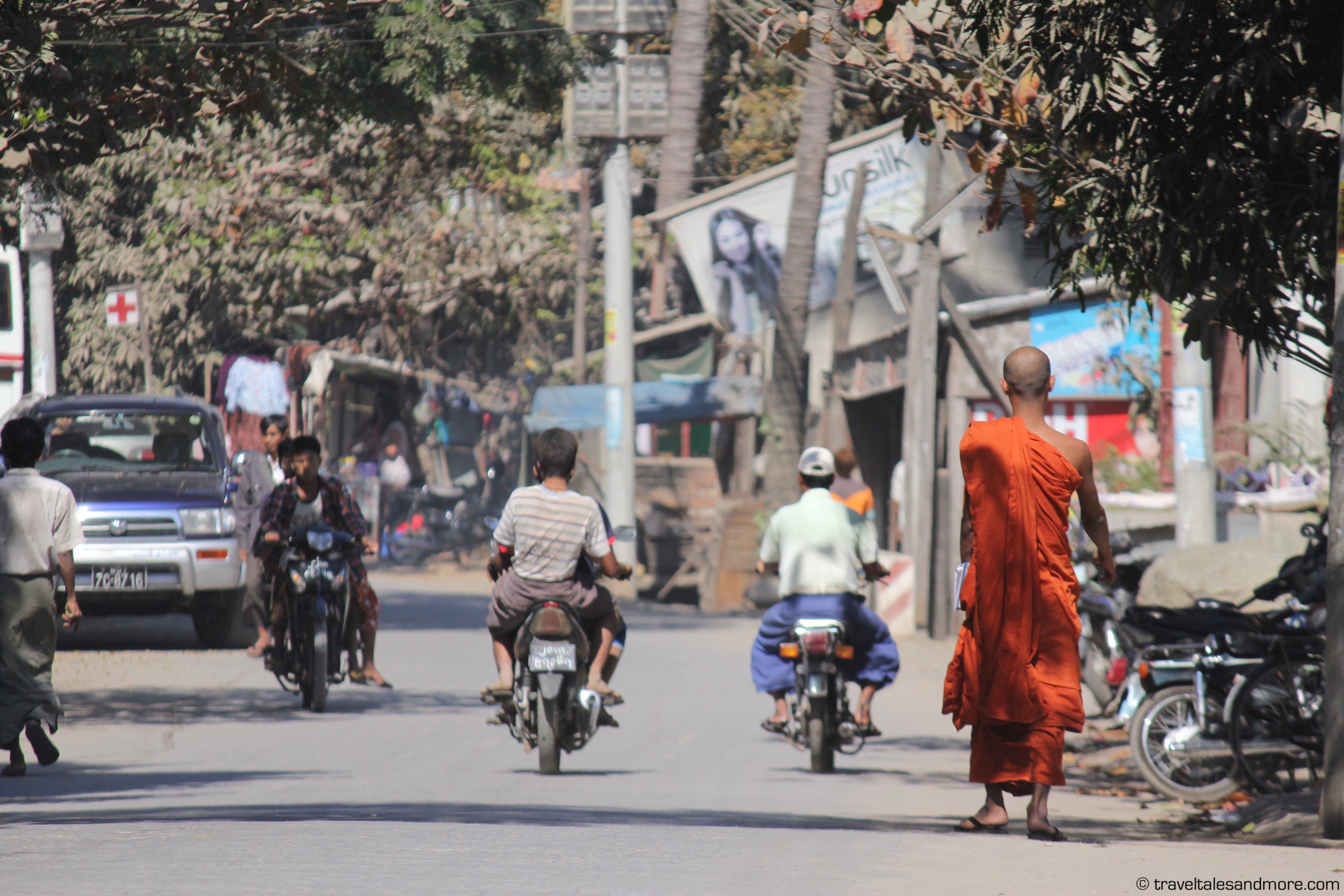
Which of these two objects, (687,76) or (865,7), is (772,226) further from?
(865,7)

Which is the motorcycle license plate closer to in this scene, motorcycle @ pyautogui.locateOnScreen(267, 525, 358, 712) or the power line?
motorcycle @ pyautogui.locateOnScreen(267, 525, 358, 712)

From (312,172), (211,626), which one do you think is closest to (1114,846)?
(211,626)

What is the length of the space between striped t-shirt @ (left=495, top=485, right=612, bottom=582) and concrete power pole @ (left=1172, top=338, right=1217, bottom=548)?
5338 mm

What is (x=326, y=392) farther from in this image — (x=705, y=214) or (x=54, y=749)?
(x=54, y=749)

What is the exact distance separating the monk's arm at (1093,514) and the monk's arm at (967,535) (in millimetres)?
410

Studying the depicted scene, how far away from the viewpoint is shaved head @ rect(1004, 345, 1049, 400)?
6.24 metres

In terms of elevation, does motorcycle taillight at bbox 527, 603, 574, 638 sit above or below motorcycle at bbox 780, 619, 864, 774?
above

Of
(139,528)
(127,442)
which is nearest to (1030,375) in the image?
(139,528)

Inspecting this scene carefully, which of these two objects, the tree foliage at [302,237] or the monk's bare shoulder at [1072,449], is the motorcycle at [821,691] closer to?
the monk's bare shoulder at [1072,449]

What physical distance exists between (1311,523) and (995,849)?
3.94m

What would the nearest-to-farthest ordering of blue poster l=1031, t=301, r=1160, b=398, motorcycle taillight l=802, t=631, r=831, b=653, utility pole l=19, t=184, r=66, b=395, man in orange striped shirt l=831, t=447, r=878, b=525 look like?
1. motorcycle taillight l=802, t=631, r=831, b=653
2. man in orange striped shirt l=831, t=447, r=878, b=525
3. utility pole l=19, t=184, r=66, b=395
4. blue poster l=1031, t=301, r=1160, b=398

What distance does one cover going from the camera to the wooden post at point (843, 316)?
21359mm

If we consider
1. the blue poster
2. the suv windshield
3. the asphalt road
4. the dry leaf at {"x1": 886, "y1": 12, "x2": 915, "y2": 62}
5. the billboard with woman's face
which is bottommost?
the asphalt road

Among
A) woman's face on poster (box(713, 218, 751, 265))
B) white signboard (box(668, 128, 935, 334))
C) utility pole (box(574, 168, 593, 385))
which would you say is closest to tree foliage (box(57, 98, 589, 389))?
utility pole (box(574, 168, 593, 385))
